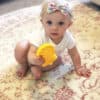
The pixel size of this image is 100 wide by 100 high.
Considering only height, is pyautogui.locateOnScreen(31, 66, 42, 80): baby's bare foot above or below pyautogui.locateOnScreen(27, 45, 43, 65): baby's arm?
below

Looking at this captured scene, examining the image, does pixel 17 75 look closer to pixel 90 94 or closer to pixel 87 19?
pixel 90 94

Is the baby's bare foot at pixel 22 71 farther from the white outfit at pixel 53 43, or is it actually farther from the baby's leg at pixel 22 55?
the white outfit at pixel 53 43

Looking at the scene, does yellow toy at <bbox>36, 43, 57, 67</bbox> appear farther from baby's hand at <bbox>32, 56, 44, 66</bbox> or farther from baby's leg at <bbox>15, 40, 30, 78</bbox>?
baby's leg at <bbox>15, 40, 30, 78</bbox>

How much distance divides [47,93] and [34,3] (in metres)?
1.01

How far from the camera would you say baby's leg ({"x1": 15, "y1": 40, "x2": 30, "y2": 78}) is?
1.13m

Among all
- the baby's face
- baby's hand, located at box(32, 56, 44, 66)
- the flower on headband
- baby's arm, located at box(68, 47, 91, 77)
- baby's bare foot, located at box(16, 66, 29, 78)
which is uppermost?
the flower on headband

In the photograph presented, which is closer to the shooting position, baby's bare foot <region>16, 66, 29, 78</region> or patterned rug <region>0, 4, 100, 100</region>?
patterned rug <region>0, 4, 100, 100</region>

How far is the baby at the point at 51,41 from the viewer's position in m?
1.04

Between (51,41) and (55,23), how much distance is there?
104mm

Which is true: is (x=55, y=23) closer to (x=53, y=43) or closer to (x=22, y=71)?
(x=53, y=43)

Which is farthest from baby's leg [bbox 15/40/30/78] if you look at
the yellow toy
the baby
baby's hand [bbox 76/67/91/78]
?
baby's hand [bbox 76/67/91/78]

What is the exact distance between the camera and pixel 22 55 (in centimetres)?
114

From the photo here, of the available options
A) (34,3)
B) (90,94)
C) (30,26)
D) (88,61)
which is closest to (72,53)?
(88,61)

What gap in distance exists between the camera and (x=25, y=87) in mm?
1100
